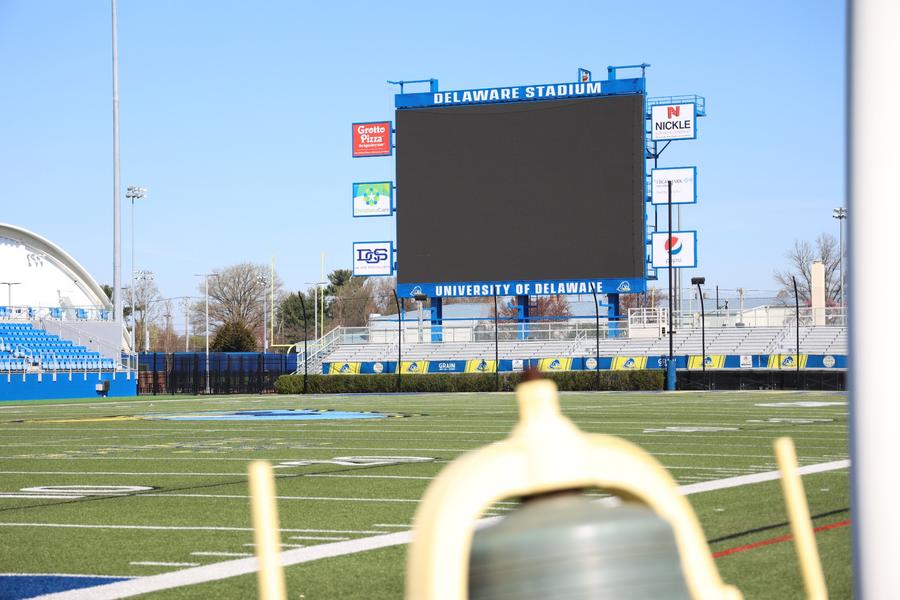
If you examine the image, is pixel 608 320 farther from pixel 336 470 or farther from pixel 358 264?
pixel 336 470

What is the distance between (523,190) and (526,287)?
12.1ft

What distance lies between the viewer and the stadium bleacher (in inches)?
1836

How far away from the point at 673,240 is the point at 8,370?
85.2 ft

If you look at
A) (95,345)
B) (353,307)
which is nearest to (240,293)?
(353,307)

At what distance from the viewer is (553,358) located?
1909 inches

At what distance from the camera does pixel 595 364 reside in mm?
47625

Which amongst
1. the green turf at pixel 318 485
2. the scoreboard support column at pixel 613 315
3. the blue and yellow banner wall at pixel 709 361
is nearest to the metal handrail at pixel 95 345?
the scoreboard support column at pixel 613 315

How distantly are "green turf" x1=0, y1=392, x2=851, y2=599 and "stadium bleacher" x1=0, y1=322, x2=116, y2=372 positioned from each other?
22629 mm

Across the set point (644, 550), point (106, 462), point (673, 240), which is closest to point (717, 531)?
point (644, 550)

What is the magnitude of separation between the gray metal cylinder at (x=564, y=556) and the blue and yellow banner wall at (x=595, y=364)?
129 ft

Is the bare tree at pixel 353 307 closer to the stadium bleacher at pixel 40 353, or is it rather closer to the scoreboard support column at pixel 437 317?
the scoreboard support column at pixel 437 317

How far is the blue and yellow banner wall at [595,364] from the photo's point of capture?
145 feet

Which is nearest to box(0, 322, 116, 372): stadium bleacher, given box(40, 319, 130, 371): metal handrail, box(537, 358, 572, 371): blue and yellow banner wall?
box(40, 319, 130, 371): metal handrail

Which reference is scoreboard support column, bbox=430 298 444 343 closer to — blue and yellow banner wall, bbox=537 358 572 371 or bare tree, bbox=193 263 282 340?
blue and yellow banner wall, bbox=537 358 572 371
